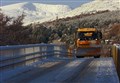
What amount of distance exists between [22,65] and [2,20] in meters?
32.4

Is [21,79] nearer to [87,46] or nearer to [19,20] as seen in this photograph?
[87,46]

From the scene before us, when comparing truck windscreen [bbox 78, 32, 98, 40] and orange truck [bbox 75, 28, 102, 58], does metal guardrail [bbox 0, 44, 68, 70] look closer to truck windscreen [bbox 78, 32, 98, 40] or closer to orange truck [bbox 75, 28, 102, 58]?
orange truck [bbox 75, 28, 102, 58]

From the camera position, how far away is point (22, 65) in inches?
900

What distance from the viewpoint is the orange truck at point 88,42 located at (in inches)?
1656

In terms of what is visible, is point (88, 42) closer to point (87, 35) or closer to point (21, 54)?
point (87, 35)

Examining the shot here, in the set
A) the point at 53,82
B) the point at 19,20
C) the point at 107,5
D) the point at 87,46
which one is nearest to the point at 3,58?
the point at 53,82

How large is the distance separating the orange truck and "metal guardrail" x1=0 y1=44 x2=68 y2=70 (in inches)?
316

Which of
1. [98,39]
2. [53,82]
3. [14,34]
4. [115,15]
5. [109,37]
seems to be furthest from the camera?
[115,15]

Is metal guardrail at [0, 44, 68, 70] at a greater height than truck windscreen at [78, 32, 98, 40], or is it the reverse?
truck windscreen at [78, 32, 98, 40]

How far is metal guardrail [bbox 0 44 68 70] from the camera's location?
19.3 m

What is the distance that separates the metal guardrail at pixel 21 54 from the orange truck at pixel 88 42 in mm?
8022

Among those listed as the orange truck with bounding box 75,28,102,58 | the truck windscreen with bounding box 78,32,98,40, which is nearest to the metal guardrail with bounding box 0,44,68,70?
the orange truck with bounding box 75,28,102,58

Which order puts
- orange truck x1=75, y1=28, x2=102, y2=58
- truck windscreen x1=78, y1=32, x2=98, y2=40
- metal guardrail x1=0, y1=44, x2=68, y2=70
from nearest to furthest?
metal guardrail x1=0, y1=44, x2=68, y2=70 → orange truck x1=75, y1=28, x2=102, y2=58 → truck windscreen x1=78, y1=32, x2=98, y2=40

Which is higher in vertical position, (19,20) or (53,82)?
(19,20)
